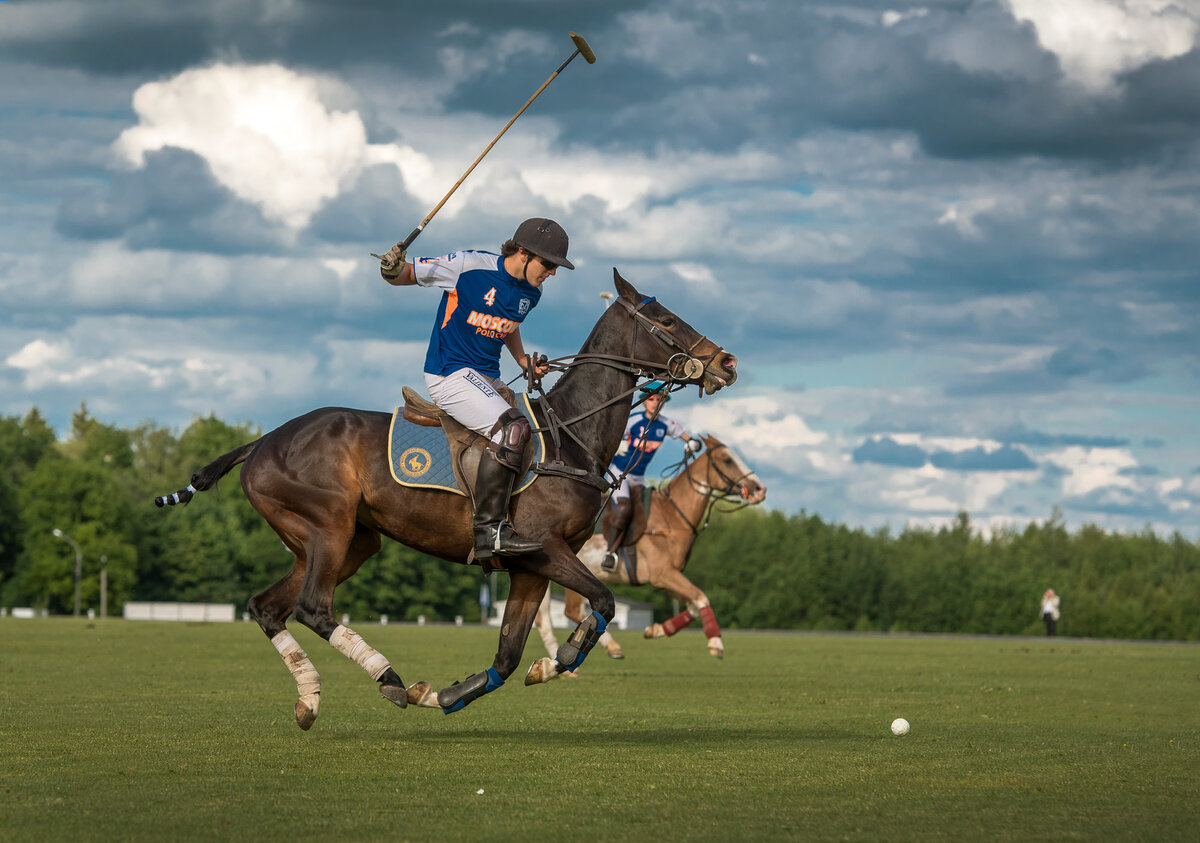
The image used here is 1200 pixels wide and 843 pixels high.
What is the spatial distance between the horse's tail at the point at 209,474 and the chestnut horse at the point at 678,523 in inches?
388

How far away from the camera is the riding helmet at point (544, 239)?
33.2 feet

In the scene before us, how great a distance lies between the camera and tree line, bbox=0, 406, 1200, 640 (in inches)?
3556

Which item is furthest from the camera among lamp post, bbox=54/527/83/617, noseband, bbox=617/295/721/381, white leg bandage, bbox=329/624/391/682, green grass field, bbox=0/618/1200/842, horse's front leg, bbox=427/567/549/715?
lamp post, bbox=54/527/83/617

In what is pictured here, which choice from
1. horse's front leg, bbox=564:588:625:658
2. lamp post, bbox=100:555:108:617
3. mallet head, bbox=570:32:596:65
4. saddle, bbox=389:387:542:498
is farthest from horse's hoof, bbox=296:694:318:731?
lamp post, bbox=100:555:108:617

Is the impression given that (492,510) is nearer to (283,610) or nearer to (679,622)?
(283,610)

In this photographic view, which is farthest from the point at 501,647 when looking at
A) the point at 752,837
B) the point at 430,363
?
the point at 752,837

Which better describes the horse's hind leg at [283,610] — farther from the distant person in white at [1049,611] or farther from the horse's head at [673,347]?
the distant person in white at [1049,611]

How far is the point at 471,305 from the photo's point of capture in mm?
10203

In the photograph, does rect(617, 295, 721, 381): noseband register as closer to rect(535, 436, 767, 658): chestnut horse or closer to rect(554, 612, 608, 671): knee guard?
rect(554, 612, 608, 671): knee guard

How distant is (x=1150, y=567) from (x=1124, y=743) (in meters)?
95.2

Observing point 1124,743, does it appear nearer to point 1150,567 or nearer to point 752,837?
point 752,837

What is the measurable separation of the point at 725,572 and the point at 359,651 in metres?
89.0

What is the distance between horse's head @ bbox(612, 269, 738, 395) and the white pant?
46.9 inches

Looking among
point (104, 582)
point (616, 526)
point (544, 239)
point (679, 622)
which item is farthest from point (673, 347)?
point (104, 582)
